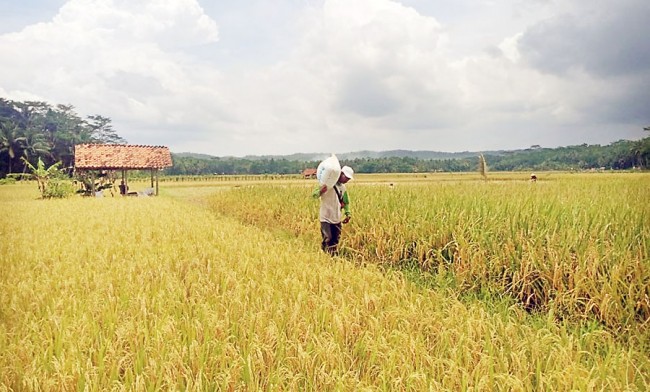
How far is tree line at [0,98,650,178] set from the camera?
14.4 meters

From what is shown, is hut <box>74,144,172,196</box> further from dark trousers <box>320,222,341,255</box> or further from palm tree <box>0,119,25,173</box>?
dark trousers <box>320,222,341,255</box>

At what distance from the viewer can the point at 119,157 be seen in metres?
25.5

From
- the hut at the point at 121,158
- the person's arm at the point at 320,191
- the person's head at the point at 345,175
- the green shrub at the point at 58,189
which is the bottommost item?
the green shrub at the point at 58,189

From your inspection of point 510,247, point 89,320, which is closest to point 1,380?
point 89,320

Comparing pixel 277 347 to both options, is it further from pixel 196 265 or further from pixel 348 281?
pixel 196 265

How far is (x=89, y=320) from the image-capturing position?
3473 mm

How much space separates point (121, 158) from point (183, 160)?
52919 mm

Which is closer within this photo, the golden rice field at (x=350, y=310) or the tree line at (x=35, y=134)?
the golden rice field at (x=350, y=310)

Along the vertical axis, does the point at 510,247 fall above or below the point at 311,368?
above

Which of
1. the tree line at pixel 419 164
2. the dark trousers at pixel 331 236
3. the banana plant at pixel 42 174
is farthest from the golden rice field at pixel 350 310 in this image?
the tree line at pixel 419 164

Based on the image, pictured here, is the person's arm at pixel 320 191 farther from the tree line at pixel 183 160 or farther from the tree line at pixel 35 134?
the tree line at pixel 35 134

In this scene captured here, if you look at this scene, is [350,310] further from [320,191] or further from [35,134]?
[35,134]

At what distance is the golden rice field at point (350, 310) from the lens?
8.44 feet

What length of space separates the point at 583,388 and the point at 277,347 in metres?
1.83
